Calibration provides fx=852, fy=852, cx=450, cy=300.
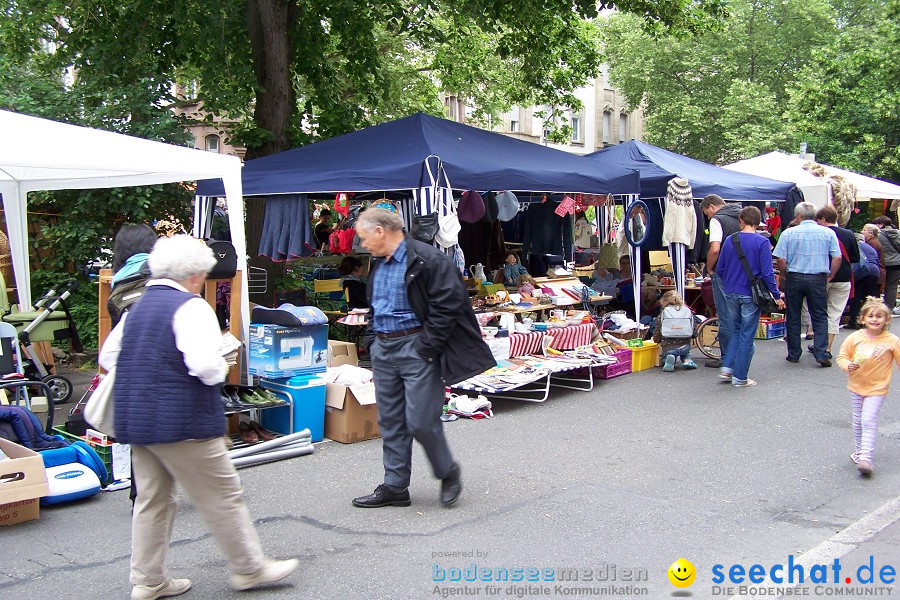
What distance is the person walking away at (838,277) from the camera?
10.7 m

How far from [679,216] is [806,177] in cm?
542

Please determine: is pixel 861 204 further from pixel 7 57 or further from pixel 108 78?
pixel 7 57

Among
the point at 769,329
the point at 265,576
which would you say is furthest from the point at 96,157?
the point at 769,329

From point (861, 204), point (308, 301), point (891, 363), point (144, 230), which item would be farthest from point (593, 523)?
point (861, 204)

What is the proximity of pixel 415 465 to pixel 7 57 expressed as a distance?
31.6 feet

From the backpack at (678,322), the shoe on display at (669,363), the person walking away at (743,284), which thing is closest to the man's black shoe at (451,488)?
the person walking away at (743,284)

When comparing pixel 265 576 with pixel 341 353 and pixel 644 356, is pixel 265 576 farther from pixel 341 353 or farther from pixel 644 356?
pixel 644 356

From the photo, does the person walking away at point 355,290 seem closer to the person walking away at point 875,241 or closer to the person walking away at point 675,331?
the person walking away at point 675,331

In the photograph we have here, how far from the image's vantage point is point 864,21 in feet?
107

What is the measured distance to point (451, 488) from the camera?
5.21 metres

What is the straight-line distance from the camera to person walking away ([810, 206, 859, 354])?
10.7 metres

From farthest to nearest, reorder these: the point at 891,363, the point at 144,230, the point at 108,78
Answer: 1. the point at 108,78
2. the point at 891,363
3. the point at 144,230

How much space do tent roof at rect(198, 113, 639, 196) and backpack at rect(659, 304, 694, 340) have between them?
1.60m

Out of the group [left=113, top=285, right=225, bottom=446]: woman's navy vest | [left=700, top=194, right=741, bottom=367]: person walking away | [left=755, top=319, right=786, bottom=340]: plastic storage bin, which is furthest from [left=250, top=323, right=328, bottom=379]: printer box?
[left=755, top=319, right=786, bottom=340]: plastic storage bin
